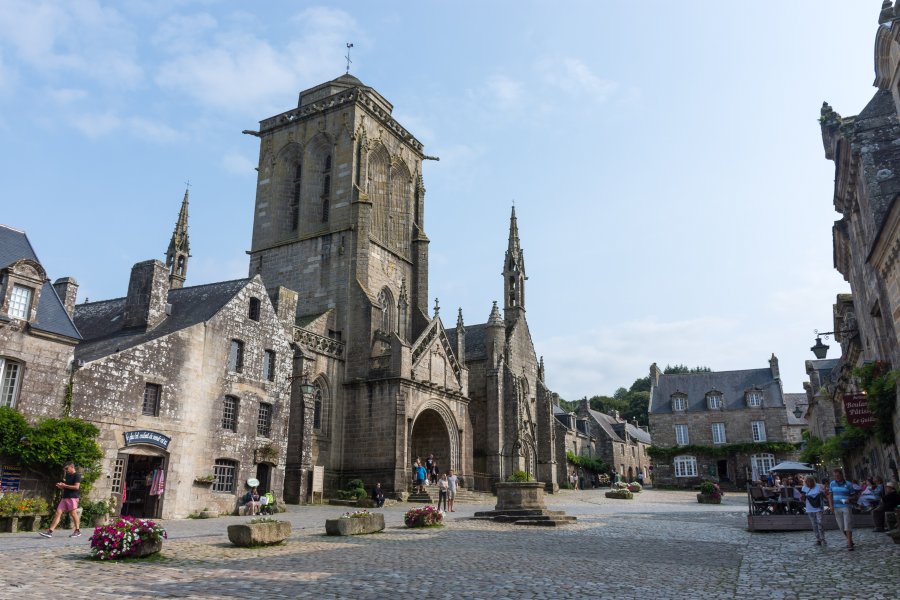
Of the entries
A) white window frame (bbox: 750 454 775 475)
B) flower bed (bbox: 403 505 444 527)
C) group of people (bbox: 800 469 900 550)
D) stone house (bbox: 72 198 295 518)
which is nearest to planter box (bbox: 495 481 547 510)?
flower bed (bbox: 403 505 444 527)

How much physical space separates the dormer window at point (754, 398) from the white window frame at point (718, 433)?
268 centimetres

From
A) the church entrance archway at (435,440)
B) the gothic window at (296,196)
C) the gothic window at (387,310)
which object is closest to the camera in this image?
the church entrance archway at (435,440)

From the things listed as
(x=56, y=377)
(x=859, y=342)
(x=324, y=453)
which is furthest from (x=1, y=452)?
(x=859, y=342)

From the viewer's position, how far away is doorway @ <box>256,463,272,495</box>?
23.5 m

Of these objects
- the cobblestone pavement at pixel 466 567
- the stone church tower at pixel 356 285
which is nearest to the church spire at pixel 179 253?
the stone church tower at pixel 356 285

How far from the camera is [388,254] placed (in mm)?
38375

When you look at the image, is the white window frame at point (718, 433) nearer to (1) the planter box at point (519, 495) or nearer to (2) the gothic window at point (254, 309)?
(1) the planter box at point (519, 495)

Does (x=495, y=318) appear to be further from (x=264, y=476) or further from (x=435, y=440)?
(x=264, y=476)

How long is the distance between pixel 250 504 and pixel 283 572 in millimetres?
13260

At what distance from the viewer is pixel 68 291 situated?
2238cm

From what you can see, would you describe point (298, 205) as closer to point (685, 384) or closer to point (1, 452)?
point (1, 452)

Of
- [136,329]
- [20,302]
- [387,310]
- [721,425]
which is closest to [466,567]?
[20,302]

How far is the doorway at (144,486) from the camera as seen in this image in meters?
19.4

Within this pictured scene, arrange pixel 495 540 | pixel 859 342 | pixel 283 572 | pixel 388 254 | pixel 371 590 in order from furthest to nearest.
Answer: pixel 388 254, pixel 859 342, pixel 495 540, pixel 283 572, pixel 371 590
